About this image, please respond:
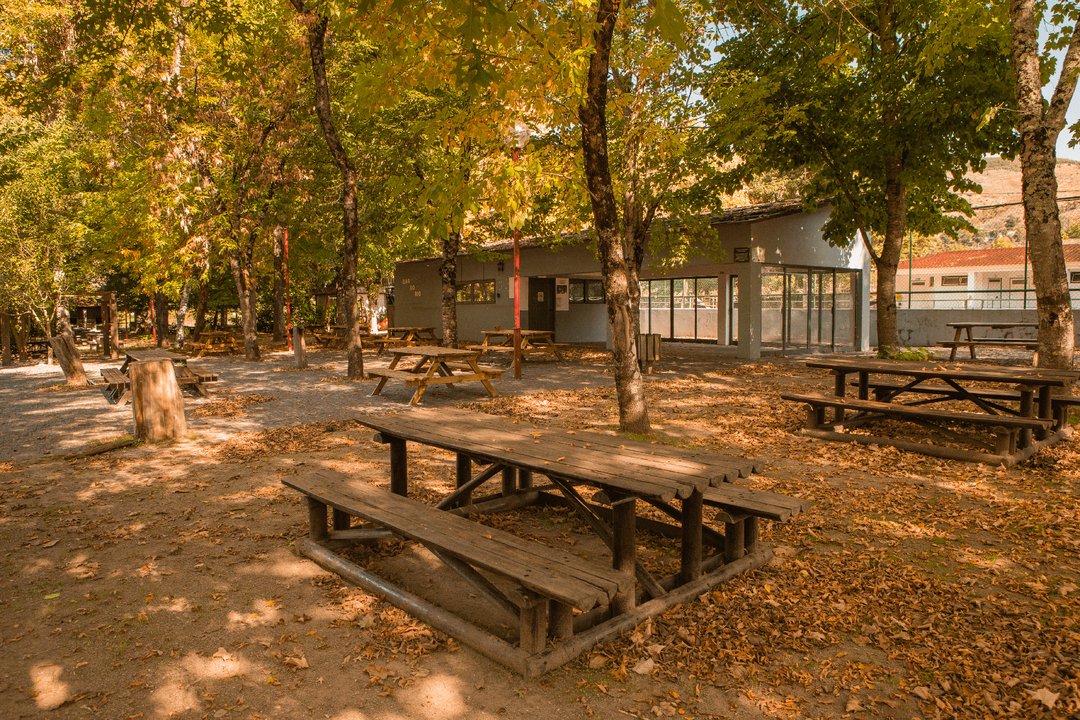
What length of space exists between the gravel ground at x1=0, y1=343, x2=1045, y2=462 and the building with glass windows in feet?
5.31

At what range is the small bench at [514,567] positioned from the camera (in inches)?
108

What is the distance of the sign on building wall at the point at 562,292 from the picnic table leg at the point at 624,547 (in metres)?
21.6

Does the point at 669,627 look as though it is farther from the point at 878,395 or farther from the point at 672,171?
the point at 672,171

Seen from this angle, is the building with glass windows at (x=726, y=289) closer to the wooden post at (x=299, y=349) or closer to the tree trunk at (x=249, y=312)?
the wooden post at (x=299, y=349)

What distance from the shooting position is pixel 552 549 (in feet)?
10.4

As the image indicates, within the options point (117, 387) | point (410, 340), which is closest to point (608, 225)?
point (117, 387)

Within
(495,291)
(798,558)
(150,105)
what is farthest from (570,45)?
(495,291)

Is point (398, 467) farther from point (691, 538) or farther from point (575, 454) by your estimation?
point (691, 538)

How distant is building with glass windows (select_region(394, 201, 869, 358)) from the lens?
57.0ft

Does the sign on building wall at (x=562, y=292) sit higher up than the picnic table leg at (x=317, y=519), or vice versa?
the sign on building wall at (x=562, y=292)

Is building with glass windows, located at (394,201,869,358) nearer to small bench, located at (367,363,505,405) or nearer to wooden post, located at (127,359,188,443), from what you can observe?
small bench, located at (367,363,505,405)

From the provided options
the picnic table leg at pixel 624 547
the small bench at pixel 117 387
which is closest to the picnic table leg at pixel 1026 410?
the picnic table leg at pixel 624 547

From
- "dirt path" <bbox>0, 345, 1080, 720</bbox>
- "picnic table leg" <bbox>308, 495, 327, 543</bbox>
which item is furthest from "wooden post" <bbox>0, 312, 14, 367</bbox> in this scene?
"picnic table leg" <bbox>308, 495, 327, 543</bbox>

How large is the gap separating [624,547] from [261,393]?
965 centimetres
